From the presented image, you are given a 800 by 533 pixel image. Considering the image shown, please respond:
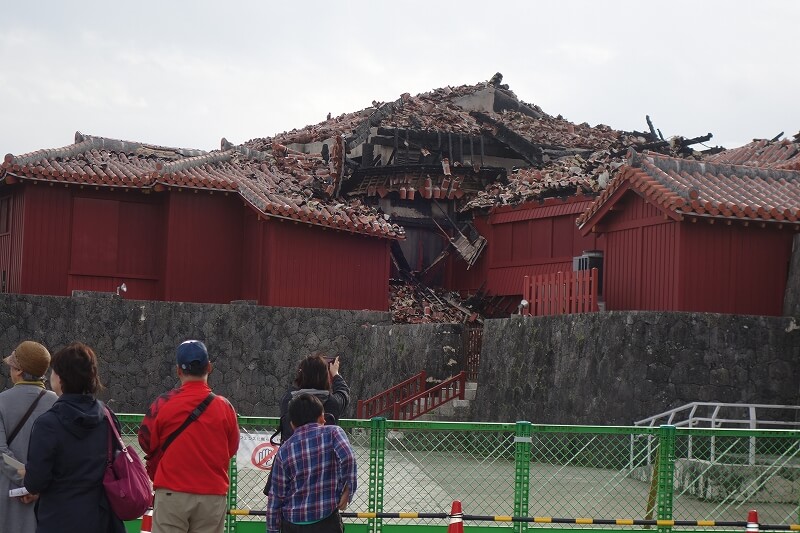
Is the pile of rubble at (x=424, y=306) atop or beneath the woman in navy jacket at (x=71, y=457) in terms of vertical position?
atop

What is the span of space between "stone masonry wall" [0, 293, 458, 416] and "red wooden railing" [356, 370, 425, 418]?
0.38m

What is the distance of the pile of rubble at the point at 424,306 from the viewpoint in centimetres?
2750

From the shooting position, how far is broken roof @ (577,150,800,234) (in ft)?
61.7

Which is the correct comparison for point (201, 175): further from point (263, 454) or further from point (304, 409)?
point (304, 409)

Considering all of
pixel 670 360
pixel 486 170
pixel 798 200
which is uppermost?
pixel 486 170

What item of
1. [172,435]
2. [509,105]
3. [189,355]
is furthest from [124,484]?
[509,105]

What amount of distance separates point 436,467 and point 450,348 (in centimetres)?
628

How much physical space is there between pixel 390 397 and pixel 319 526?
15.2 metres

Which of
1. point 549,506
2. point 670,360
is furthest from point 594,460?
point 549,506

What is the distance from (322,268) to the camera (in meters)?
25.7

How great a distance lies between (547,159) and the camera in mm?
33156

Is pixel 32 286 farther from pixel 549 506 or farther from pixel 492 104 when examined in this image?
pixel 492 104

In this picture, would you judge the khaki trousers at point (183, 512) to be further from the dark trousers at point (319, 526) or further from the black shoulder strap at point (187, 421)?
the dark trousers at point (319, 526)

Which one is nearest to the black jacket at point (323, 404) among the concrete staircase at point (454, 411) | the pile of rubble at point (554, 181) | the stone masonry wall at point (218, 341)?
the concrete staircase at point (454, 411)
